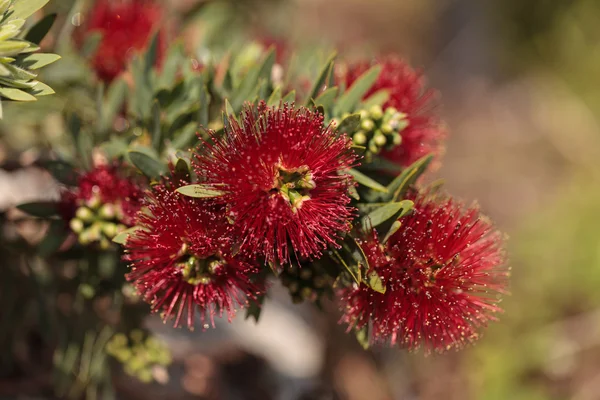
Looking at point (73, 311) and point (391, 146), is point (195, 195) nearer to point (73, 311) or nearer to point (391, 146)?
point (391, 146)

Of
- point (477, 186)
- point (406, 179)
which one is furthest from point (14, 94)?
point (477, 186)

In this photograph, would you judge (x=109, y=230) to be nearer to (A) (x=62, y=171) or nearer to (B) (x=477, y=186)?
(A) (x=62, y=171)

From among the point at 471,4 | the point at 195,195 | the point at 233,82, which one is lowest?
the point at 195,195

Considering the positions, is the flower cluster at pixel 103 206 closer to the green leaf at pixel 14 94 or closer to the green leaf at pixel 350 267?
the green leaf at pixel 14 94

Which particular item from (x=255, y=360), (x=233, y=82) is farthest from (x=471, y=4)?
(x=233, y=82)

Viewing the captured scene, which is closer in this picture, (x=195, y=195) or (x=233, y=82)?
(x=195, y=195)

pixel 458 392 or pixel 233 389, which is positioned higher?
pixel 458 392

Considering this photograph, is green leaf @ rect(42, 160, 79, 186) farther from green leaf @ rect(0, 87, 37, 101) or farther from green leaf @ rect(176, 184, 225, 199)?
green leaf @ rect(176, 184, 225, 199)

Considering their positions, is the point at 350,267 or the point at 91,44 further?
the point at 91,44

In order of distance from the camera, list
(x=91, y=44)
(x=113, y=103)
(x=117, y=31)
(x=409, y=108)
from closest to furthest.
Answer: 1. (x=409, y=108)
2. (x=113, y=103)
3. (x=91, y=44)
4. (x=117, y=31)
